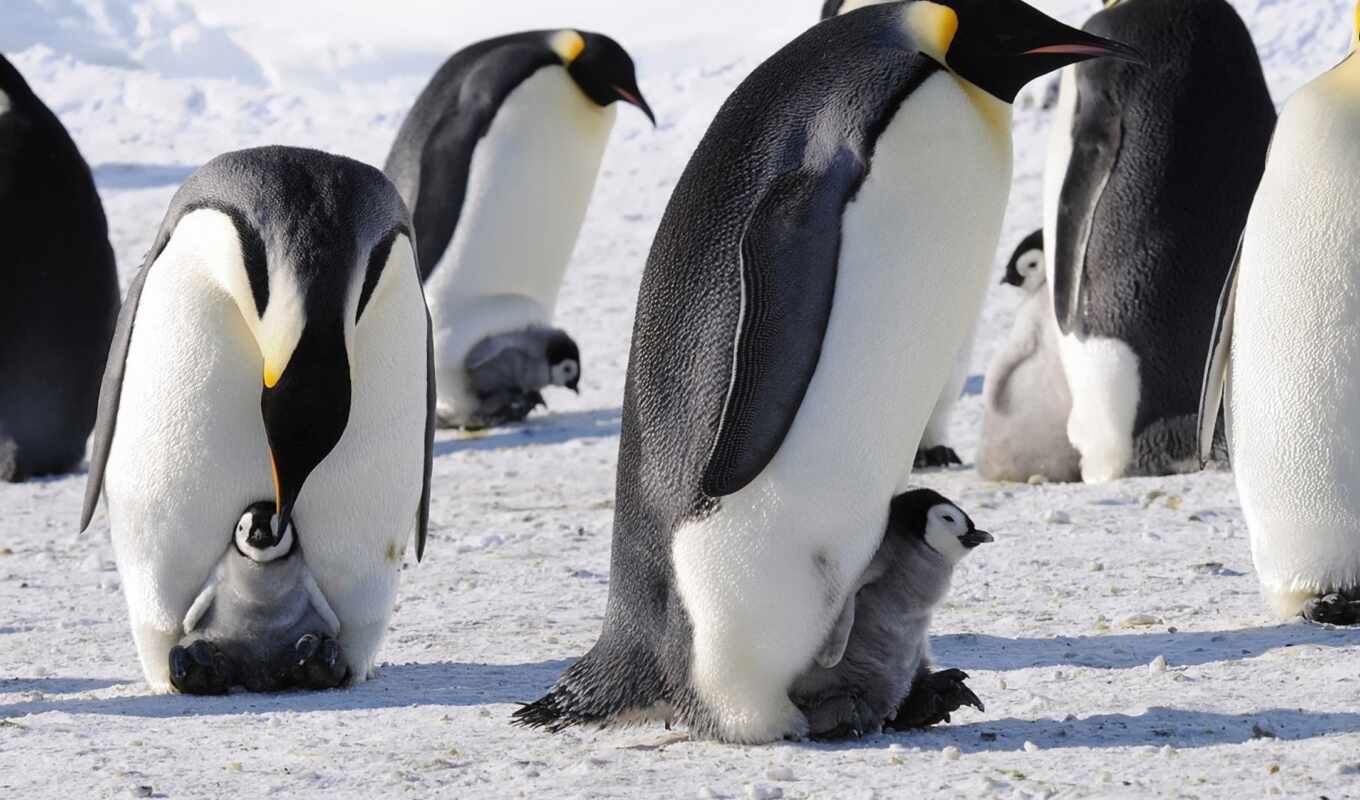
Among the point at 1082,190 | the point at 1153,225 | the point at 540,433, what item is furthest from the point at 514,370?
the point at 1153,225

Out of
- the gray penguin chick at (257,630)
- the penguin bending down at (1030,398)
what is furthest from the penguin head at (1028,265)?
the gray penguin chick at (257,630)

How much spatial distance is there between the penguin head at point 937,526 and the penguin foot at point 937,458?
390 cm

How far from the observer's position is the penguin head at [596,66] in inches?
332

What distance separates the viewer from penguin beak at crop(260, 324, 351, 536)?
3402 mm

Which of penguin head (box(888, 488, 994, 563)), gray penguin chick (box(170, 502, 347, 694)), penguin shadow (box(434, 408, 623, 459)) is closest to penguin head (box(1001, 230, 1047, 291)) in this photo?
penguin shadow (box(434, 408, 623, 459))

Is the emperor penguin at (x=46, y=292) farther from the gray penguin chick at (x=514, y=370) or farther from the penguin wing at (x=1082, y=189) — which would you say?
the penguin wing at (x=1082, y=189)

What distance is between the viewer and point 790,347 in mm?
2947

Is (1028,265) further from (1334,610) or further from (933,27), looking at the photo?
(933,27)

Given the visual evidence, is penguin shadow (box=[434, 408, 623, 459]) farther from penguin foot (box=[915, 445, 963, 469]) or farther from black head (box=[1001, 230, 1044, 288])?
black head (box=[1001, 230, 1044, 288])

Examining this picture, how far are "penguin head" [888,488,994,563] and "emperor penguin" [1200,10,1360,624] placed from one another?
121 centimetres

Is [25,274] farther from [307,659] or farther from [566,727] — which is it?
[566,727]

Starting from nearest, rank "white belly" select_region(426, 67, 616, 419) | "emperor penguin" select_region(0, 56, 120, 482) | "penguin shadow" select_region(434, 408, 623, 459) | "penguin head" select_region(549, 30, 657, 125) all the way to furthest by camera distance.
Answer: "emperor penguin" select_region(0, 56, 120, 482), "penguin shadow" select_region(434, 408, 623, 459), "white belly" select_region(426, 67, 616, 419), "penguin head" select_region(549, 30, 657, 125)

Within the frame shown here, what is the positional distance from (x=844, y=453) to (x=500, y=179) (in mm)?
5485

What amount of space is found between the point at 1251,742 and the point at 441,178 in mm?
5892
